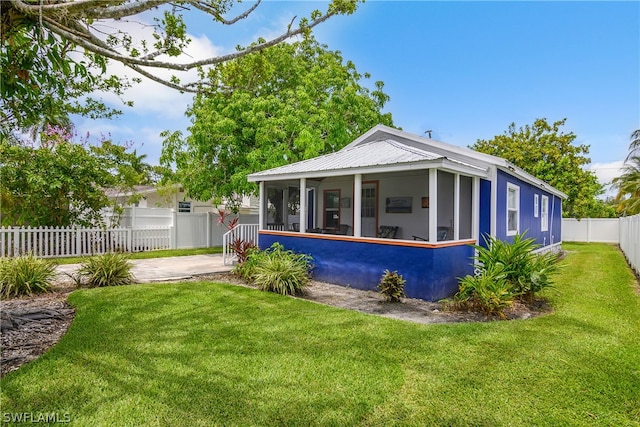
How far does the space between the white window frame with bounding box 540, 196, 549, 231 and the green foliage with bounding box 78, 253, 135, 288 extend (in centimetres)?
1365

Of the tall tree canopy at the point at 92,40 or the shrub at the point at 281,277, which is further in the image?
the shrub at the point at 281,277

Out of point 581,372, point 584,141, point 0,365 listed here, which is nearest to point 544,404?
point 581,372

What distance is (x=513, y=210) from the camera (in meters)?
10.1

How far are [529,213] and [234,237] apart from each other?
9607 mm

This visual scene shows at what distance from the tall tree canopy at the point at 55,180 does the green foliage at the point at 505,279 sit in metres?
12.2

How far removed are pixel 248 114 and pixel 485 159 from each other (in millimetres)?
8678

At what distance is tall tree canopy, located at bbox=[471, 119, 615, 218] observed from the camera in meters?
21.9

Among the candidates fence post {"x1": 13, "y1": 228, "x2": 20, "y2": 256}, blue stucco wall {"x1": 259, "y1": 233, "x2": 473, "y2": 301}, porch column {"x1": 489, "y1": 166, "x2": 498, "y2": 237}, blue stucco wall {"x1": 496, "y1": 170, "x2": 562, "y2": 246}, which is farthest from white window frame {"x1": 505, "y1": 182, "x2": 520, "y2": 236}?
fence post {"x1": 13, "y1": 228, "x2": 20, "y2": 256}

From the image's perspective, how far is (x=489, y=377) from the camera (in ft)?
12.0

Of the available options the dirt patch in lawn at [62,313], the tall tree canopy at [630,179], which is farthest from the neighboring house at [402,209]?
the tall tree canopy at [630,179]

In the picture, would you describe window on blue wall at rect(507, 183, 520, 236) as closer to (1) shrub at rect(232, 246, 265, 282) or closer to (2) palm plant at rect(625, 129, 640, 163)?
(1) shrub at rect(232, 246, 265, 282)

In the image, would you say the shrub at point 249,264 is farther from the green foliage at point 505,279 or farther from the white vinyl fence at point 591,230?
the white vinyl fence at point 591,230

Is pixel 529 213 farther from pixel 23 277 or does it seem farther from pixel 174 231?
pixel 23 277

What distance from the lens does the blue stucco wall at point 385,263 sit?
6.99m
